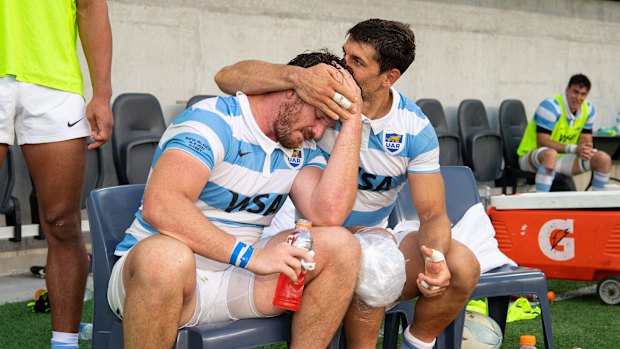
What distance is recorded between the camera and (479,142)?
8.00 metres

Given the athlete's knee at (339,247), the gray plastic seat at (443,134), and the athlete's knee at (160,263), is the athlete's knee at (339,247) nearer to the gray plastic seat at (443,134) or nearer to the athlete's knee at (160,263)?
the athlete's knee at (160,263)

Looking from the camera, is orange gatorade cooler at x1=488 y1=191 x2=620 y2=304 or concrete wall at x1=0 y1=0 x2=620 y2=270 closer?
orange gatorade cooler at x1=488 y1=191 x2=620 y2=304

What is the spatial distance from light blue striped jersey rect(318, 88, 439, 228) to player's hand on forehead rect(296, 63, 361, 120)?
1.28 feet

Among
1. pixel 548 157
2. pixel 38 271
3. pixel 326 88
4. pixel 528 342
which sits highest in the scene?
pixel 326 88

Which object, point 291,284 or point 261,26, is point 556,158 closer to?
point 261,26

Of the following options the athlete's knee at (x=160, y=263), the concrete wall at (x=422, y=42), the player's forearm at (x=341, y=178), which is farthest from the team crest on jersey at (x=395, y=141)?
the concrete wall at (x=422, y=42)

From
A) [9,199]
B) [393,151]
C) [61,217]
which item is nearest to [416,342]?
[393,151]

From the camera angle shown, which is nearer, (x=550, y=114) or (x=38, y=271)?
(x=38, y=271)

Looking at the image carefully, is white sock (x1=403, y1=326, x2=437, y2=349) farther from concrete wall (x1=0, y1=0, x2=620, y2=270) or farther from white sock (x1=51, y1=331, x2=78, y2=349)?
concrete wall (x1=0, y1=0, x2=620, y2=270)

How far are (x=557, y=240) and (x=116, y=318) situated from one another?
293 centimetres

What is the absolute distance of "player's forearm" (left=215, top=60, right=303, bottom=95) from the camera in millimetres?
2584

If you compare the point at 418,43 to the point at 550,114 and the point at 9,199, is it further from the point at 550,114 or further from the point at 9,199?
the point at 9,199

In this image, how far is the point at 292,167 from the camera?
8.69 feet

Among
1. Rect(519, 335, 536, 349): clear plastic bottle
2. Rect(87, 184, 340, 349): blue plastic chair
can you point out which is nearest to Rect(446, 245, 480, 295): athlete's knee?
Rect(519, 335, 536, 349): clear plastic bottle
